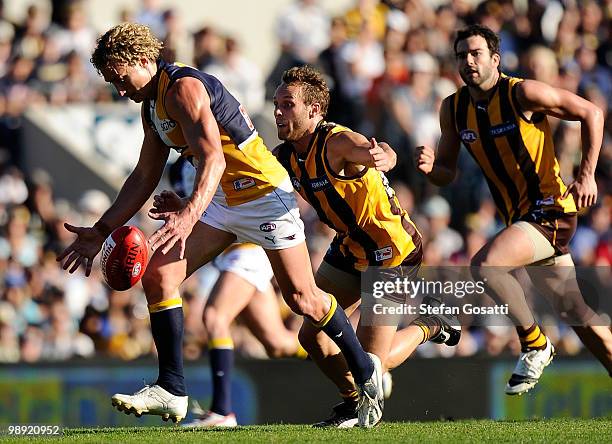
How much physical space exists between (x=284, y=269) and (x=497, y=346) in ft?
15.1

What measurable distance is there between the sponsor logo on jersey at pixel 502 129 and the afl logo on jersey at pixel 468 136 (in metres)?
0.14

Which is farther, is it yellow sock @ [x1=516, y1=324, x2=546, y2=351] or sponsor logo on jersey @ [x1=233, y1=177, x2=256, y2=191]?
yellow sock @ [x1=516, y1=324, x2=546, y2=351]

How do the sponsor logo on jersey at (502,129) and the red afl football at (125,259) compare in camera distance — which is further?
the sponsor logo on jersey at (502,129)

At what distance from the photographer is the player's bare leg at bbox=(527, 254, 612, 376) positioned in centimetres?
834

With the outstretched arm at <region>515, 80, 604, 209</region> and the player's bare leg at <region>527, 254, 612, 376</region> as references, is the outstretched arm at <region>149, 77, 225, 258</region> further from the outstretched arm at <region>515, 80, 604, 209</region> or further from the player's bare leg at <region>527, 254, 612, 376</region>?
the player's bare leg at <region>527, 254, 612, 376</region>

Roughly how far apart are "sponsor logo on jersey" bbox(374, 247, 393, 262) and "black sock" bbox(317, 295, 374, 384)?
589mm

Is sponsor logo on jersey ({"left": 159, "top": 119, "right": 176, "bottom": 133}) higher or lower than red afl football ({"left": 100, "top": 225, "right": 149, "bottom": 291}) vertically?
higher

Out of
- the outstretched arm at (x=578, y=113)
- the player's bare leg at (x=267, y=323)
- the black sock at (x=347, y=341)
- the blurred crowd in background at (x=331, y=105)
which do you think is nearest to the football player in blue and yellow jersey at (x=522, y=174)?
the outstretched arm at (x=578, y=113)

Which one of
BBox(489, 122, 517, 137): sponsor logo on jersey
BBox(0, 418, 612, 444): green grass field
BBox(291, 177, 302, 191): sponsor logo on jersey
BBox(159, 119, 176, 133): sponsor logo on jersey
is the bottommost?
BBox(0, 418, 612, 444): green grass field

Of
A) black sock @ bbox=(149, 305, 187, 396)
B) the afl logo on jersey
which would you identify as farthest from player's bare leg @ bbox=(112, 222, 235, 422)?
the afl logo on jersey

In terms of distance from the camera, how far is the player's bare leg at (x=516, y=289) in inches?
313

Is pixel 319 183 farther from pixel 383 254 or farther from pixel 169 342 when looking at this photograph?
pixel 169 342

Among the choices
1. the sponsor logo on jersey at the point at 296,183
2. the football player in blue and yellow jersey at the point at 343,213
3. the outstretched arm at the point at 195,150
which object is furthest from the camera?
the sponsor logo on jersey at the point at 296,183

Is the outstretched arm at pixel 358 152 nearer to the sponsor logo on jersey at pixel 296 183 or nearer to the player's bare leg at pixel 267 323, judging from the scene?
the sponsor logo on jersey at pixel 296 183
